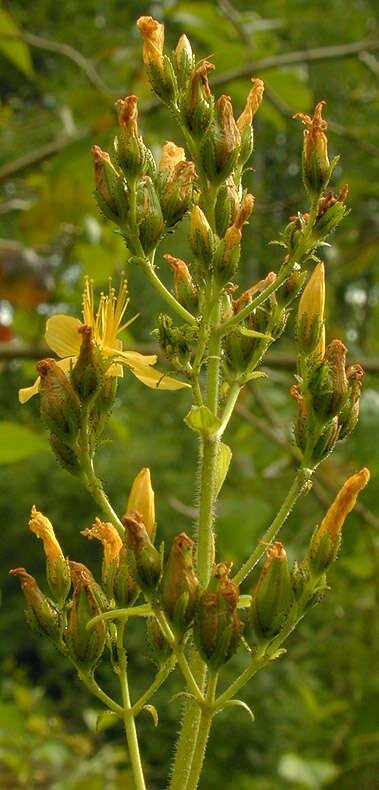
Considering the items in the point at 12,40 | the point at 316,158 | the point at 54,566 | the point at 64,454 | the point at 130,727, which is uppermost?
the point at 12,40

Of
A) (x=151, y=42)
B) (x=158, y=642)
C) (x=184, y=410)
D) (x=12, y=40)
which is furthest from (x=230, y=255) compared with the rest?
(x=184, y=410)

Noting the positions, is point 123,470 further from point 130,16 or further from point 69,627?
point 69,627

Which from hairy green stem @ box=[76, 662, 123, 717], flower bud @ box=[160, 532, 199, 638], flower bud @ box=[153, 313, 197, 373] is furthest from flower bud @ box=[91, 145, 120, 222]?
hairy green stem @ box=[76, 662, 123, 717]

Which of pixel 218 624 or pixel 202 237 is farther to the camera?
pixel 202 237

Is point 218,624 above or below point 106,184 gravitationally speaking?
below

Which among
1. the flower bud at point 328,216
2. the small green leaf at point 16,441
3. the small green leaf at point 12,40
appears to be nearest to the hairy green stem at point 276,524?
the flower bud at point 328,216

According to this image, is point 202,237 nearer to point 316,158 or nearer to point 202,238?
point 202,238

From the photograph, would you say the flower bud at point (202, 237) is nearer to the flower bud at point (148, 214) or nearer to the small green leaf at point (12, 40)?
the flower bud at point (148, 214)
